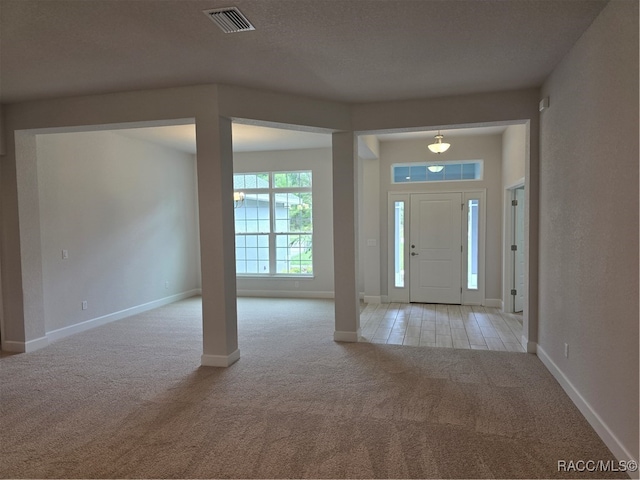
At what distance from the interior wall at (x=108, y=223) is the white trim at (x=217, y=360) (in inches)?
91.3

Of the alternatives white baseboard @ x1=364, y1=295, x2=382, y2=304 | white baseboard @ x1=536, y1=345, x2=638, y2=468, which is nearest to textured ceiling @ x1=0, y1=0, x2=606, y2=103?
white baseboard @ x1=536, y1=345, x2=638, y2=468

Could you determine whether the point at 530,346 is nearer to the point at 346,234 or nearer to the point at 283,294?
the point at 346,234

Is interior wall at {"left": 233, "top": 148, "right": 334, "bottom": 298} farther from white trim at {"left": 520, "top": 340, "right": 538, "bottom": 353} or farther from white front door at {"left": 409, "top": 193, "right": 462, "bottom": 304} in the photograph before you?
white trim at {"left": 520, "top": 340, "right": 538, "bottom": 353}

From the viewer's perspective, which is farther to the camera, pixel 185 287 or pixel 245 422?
pixel 185 287

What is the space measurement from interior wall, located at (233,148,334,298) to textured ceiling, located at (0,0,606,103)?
335 centimetres

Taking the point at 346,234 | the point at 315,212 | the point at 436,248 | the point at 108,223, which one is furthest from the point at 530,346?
Answer: the point at 108,223

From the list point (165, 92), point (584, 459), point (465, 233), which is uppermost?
point (165, 92)

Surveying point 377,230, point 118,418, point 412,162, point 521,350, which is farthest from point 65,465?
point 412,162

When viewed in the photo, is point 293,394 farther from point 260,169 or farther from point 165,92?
point 260,169

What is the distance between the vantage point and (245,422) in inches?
105

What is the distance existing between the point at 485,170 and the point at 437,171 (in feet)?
2.45

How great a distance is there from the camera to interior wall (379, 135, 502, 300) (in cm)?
633

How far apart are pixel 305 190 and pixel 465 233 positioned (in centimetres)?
297

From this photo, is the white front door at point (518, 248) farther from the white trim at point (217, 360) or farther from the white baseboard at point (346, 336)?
the white trim at point (217, 360)
